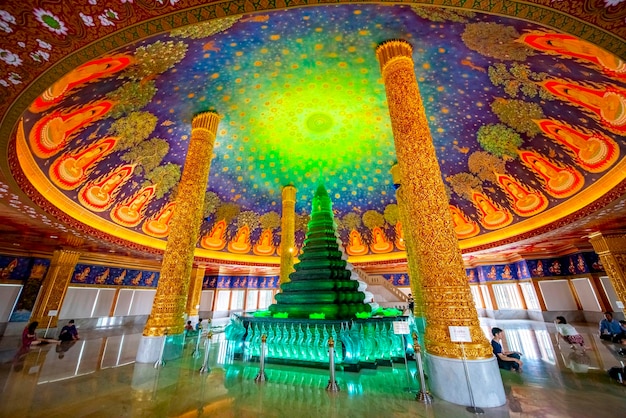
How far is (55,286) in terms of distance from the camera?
40.2 feet

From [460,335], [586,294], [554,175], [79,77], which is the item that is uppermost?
[79,77]

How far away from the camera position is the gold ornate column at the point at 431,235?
3945mm

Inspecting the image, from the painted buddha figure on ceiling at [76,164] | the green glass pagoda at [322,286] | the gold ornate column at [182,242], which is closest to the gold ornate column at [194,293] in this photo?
the painted buddha figure on ceiling at [76,164]

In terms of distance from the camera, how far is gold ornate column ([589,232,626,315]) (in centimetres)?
993

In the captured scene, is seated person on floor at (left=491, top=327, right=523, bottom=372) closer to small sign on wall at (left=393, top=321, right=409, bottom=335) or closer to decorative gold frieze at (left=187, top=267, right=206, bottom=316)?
small sign on wall at (left=393, top=321, right=409, bottom=335)

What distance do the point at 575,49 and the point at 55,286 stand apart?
20876 millimetres

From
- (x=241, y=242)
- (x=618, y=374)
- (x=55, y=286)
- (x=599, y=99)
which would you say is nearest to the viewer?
(x=618, y=374)

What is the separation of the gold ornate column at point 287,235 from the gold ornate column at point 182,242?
680cm

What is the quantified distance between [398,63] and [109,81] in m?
7.51

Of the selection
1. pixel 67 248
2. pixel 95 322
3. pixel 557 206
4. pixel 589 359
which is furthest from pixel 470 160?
pixel 95 322

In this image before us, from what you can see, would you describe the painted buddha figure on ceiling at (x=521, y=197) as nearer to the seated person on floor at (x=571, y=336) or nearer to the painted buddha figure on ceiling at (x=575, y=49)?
the seated person on floor at (x=571, y=336)

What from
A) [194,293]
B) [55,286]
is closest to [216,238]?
[194,293]

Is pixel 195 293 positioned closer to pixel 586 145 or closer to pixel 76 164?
pixel 76 164

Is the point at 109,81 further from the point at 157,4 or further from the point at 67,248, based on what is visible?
the point at 67,248
